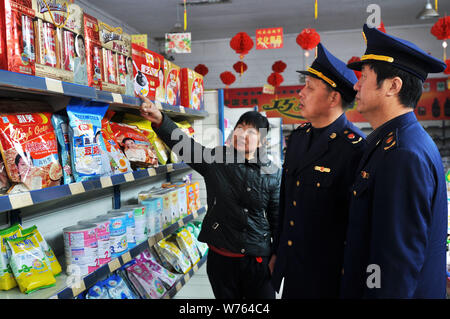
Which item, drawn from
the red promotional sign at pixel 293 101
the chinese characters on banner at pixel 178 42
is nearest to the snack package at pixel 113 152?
the chinese characters on banner at pixel 178 42

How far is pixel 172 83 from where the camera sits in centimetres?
272

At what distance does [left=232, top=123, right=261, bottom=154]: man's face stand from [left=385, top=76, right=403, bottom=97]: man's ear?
111 cm

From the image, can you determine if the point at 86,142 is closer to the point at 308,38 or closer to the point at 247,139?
the point at 247,139

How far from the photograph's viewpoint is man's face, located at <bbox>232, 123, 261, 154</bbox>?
2.38m

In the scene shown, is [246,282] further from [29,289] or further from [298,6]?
[298,6]

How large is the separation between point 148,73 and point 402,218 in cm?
180

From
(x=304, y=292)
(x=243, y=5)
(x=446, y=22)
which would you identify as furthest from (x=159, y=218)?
(x=243, y=5)

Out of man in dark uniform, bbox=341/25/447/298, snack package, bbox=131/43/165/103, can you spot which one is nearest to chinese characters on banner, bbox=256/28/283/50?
snack package, bbox=131/43/165/103

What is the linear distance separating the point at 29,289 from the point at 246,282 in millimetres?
1283

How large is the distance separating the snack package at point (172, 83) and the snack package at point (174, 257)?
3.93ft

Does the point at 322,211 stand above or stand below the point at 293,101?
below

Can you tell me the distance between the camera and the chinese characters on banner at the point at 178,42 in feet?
15.7

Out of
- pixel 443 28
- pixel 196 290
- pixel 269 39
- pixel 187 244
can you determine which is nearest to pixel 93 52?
pixel 187 244

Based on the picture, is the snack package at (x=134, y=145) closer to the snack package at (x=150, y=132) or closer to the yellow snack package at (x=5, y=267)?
the snack package at (x=150, y=132)
